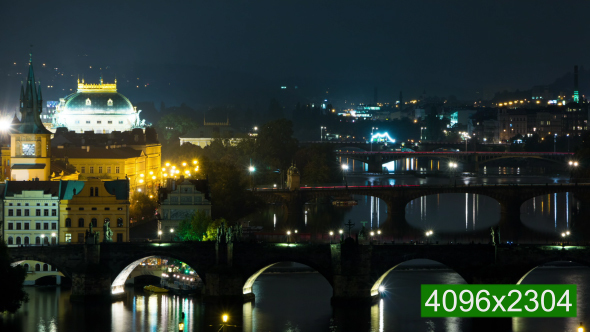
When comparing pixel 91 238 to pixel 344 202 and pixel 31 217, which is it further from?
pixel 344 202

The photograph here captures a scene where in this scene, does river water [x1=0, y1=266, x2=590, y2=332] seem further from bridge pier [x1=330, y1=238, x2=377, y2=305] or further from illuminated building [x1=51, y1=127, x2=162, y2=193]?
illuminated building [x1=51, y1=127, x2=162, y2=193]

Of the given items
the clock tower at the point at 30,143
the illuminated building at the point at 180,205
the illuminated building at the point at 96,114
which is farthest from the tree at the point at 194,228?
the illuminated building at the point at 96,114

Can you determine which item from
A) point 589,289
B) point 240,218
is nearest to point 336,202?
point 240,218

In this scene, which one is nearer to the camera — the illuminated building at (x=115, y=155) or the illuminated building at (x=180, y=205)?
the illuminated building at (x=180, y=205)

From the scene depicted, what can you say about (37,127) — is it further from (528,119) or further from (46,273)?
(528,119)

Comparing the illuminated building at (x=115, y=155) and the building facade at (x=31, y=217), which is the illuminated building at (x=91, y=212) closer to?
the building facade at (x=31, y=217)

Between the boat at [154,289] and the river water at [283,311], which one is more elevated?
the boat at [154,289]

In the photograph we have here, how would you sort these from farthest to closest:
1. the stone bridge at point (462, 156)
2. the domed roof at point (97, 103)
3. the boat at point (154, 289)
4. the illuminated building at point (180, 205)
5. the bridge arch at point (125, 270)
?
the stone bridge at point (462, 156)
the domed roof at point (97, 103)
the illuminated building at point (180, 205)
the boat at point (154, 289)
the bridge arch at point (125, 270)

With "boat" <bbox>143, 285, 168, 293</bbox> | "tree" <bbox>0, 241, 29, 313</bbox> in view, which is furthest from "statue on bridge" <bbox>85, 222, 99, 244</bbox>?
"boat" <bbox>143, 285, 168, 293</bbox>
